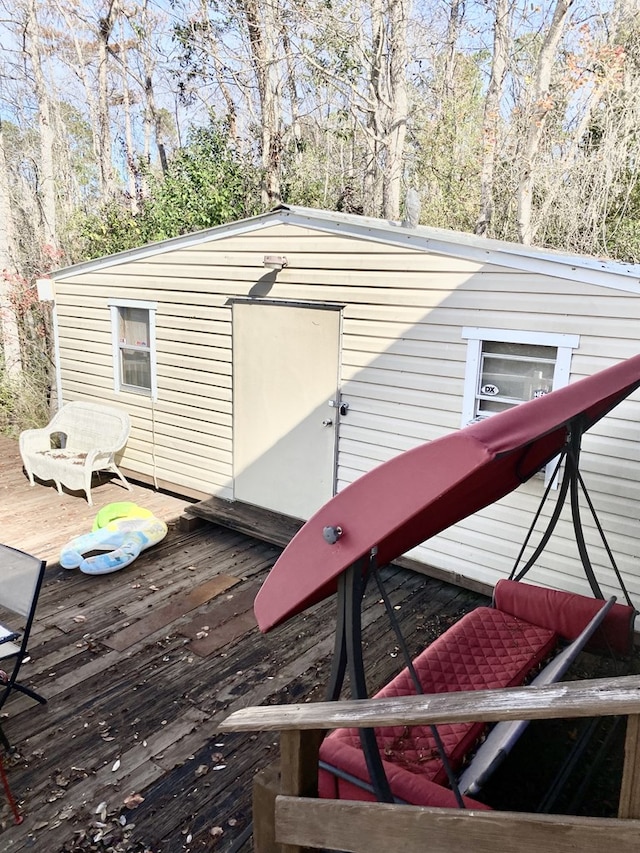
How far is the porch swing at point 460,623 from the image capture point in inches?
57.3

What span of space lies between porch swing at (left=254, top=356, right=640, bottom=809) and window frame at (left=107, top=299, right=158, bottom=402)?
15.9 ft

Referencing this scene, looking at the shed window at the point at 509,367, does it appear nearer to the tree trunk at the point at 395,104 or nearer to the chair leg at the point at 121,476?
the chair leg at the point at 121,476

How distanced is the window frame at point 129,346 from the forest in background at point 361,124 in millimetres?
2877

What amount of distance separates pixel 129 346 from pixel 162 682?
4618 mm

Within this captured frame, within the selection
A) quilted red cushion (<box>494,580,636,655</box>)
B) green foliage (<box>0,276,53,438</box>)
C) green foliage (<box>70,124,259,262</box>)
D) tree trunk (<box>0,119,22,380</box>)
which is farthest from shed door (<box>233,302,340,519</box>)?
green foliage (<box>70,124,259,262</box>)

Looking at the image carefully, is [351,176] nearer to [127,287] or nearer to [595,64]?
[595,64]

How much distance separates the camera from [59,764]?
3164mm

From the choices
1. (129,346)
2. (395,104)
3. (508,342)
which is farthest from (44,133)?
(508,342)

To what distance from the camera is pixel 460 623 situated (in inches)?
140

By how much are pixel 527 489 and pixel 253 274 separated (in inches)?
128

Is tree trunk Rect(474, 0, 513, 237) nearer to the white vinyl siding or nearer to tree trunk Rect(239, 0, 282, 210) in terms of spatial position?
tree trunk Rect(239, 0, 282, 210)

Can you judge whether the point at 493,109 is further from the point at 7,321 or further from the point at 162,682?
the point at 162,682

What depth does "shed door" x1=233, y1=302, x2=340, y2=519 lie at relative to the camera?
5.62 meters

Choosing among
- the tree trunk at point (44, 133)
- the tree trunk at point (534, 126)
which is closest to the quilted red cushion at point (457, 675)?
the tree trunk at point (534, 126)
